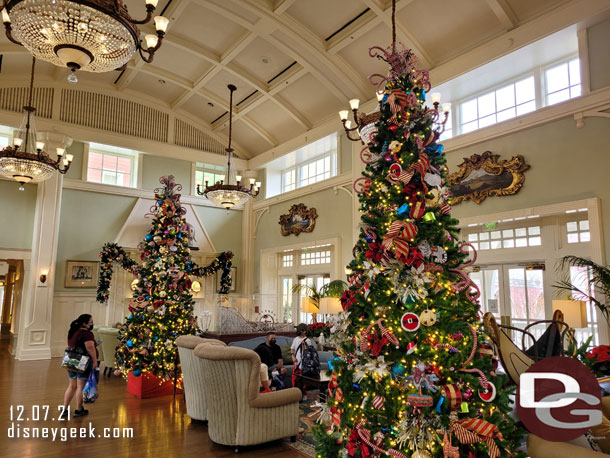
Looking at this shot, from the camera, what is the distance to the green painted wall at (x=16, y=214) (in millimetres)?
10492

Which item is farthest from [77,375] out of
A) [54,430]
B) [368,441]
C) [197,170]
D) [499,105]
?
[197,170]

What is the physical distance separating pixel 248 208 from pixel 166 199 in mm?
6523

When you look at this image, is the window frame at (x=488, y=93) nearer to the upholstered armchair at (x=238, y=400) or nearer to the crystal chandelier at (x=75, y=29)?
the upholstered armchair at (x=238, y=400)

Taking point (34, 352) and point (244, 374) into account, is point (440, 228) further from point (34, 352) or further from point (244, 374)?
point (34, 352)

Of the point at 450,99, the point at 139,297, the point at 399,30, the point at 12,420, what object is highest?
the point at 399,30

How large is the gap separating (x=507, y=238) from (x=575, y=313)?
7.46ft

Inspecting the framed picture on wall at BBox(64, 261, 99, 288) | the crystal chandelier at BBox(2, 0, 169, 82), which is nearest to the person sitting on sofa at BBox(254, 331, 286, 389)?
the crystal chandelier at BBox(2, 0, 169, 82)

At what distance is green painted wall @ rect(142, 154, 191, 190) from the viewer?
1240 cm

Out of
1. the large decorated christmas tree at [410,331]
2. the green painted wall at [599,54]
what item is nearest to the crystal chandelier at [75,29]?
the large decorated christmas tree at [410,331]

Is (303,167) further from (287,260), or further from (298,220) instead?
(287,260)

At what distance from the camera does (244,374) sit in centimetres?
429

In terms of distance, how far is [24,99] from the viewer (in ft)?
35.2

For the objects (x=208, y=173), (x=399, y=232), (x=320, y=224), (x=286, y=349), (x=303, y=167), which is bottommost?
(x=286, y=349)

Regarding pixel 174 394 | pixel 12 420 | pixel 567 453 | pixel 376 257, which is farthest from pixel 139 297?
pixel 567 453
